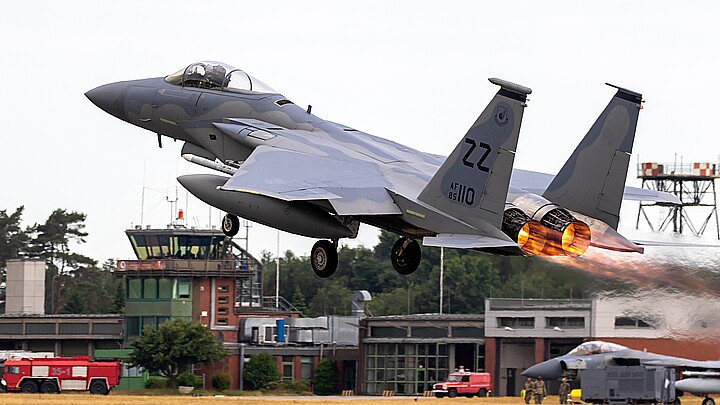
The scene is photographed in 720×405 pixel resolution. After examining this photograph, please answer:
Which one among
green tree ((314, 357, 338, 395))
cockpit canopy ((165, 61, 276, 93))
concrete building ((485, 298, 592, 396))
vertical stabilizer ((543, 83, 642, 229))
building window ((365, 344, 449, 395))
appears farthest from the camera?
green tree ((314, 357, 338, 395))

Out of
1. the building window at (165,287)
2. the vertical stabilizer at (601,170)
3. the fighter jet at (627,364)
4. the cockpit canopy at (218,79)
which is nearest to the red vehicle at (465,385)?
the fighter jet at (627,364)

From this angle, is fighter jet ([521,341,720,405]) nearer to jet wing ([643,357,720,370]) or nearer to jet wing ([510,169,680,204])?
jet wing ([643,357,720,370])

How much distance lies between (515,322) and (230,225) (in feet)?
138

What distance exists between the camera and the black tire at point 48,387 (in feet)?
214

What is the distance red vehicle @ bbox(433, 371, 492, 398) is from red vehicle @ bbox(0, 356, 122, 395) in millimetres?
15280

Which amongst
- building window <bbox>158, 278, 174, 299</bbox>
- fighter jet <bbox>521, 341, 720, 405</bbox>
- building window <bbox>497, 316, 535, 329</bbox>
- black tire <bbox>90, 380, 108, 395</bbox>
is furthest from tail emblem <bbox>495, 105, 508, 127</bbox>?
building window <bbox>158, 278, 174, 299</bbox>

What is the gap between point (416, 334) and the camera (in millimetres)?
75125

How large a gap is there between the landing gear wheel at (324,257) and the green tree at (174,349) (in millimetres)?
49684

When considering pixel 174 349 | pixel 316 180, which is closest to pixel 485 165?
pixel 316 180

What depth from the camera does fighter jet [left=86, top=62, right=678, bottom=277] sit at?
24.4 m

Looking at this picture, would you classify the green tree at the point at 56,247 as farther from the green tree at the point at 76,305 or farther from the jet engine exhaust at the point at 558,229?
the jet engine exhaust at the point at 558,229

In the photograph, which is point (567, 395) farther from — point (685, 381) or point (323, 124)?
point (323, 124)

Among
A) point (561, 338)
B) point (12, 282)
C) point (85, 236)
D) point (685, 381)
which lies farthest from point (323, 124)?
point (85, 236)

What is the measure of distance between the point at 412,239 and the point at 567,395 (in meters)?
29.6
